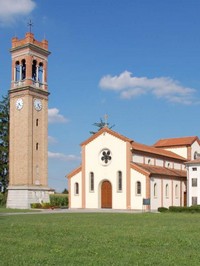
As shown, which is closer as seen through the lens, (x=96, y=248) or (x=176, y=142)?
(x=96, y=248)

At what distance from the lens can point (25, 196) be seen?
54031mm

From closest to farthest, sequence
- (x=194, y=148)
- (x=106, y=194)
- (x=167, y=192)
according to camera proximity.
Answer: (x=106, y=194), (x=167, y=192), (x=194, y=148)

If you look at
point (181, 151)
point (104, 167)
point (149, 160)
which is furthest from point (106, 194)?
point (181, 151)

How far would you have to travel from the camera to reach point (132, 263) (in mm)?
10953

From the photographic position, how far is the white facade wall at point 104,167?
48.9 m

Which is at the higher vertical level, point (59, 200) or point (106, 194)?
point (106, 194)

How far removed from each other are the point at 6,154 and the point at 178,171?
29.2 metres

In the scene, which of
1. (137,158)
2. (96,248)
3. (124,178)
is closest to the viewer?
(96,248)

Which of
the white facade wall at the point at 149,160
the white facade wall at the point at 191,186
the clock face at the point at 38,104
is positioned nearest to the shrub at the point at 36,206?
the clock face at the point at 38,104

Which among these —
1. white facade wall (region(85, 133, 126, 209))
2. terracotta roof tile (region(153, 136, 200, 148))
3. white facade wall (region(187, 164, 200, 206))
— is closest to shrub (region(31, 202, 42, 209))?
white facade wall (region(85, 133, 126, 209))

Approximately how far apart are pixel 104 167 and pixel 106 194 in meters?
3.15

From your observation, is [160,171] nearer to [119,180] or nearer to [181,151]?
[119,180]

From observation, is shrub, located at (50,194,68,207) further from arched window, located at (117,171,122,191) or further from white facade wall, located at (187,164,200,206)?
white facade wall, located at (187,164,200,206)

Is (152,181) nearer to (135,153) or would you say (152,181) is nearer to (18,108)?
(135,153)
